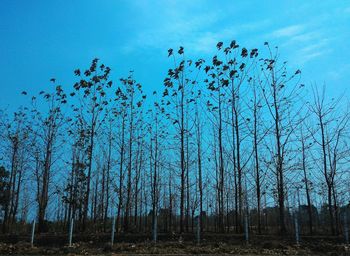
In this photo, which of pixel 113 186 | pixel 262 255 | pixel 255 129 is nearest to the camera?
pixel 262 255

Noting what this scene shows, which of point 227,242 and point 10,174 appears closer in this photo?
point 227,242

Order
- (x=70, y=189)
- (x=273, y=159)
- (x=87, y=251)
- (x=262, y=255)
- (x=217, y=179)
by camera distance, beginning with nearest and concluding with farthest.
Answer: (x=262, y=255), (x=87, y=251), (x=273, y=159), (x=217, y=179), (x=70, y=189)

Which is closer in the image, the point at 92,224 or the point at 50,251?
the point at 50,251

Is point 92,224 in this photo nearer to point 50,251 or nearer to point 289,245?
point 50,251

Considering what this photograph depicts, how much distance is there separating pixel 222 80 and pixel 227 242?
7.46 m

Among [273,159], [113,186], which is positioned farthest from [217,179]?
[113,186]

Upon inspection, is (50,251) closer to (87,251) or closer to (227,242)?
(87,251)

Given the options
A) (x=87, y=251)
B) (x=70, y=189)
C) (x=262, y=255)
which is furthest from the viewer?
(x=70, y=189)

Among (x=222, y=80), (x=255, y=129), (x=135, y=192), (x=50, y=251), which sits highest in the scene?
(x=222, y=80)

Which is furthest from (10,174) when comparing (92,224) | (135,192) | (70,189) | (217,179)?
(217,179)

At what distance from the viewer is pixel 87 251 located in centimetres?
1047

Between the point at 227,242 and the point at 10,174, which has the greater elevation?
the point at 10,174

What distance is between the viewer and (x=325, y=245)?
11.6 m

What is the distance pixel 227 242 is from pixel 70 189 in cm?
1498
